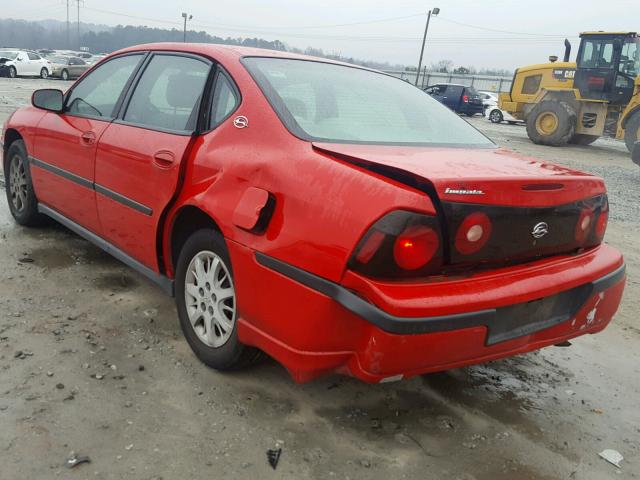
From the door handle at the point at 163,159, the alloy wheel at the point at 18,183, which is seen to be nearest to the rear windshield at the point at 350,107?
the door handle at the point at 163,159

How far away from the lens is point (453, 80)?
151ft

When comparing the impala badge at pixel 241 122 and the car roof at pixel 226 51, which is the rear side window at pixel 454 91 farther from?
the impala badge at pixel 241 122

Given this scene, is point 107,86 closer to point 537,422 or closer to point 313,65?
point 313,65

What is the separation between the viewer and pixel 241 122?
2568mm

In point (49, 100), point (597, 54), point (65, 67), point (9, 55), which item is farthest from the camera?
point (65, 67)

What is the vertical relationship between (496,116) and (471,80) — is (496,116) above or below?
below

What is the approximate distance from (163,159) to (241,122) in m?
0.53

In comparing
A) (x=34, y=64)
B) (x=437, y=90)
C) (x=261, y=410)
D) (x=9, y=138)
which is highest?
(x=437, y=90)

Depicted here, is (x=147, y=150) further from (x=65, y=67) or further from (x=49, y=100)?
(x=65, y=67)

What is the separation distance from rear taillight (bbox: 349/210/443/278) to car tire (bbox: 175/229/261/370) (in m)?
0.78

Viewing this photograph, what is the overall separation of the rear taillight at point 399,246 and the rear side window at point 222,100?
1.12 m

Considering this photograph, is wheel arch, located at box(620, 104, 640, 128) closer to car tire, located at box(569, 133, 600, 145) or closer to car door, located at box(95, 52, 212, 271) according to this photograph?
car tire, located at box(569, 133, 600, 145)

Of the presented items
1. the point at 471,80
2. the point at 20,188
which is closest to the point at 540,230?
the point at 20,188

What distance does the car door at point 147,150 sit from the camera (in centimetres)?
287
